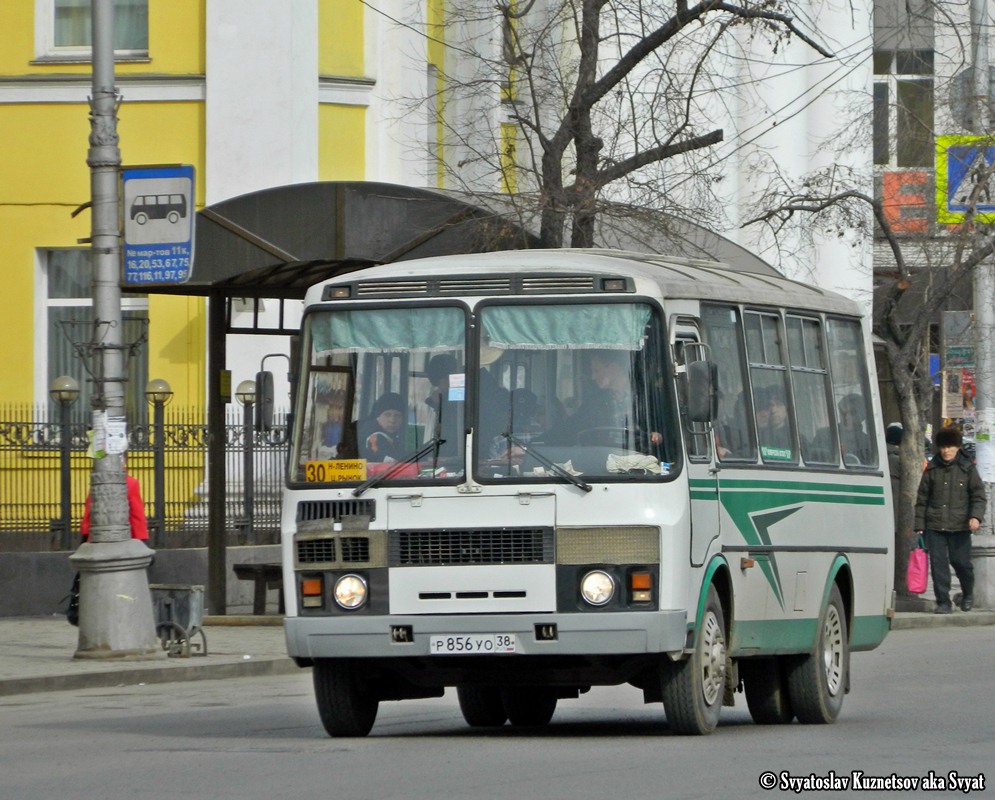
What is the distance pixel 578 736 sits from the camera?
39.3 ft

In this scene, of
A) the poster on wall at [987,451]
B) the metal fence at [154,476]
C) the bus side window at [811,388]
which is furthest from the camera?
the poster on wall at [987,451]

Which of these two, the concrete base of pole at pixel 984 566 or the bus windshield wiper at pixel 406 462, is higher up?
the bus windshield wiper at pixel 406 462

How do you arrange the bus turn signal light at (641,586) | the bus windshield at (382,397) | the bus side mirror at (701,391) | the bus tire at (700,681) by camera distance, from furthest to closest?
the bus windshield at (382,397) < the bus tire at (700,681) < the bus side mirror at (701,391) < the bus turn signal light at (641,586)

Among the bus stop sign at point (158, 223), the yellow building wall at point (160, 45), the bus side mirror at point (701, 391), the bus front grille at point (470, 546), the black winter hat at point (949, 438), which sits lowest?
the bus front grille at point (470, 546)

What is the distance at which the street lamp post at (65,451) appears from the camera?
22891mm

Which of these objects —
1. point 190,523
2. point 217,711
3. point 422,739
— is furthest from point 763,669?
point 190,523

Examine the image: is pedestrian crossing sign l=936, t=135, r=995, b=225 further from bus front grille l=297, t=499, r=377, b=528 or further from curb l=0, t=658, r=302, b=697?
bus front grille l=297, t=499, r=377, b=528

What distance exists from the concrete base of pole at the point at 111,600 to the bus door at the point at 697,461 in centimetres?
690

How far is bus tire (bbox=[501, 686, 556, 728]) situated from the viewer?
42.5ft

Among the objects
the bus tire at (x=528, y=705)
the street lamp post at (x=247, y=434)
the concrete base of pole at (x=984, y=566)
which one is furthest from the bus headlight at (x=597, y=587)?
the concrete base of pole at (x=984, y=566)

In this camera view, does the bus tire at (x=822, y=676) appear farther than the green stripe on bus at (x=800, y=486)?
Yes

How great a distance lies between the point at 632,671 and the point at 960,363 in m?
14.6

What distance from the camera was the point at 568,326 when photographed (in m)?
11.4

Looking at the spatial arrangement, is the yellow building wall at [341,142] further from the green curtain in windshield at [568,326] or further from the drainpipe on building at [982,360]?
the green curtain in windshield at [568,326]
